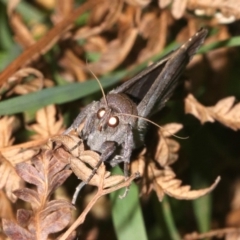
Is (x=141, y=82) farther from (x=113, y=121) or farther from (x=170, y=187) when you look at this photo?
(x=170, y=187)

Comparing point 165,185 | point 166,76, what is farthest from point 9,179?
point 166,76

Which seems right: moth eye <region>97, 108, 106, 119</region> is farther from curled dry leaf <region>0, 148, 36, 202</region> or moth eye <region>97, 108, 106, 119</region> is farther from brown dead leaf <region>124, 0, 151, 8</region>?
brown dead leaf <region>124, 0, 151, 8</region>

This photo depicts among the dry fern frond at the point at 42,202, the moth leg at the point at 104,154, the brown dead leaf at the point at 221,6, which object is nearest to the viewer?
the dry fern frond at the point at 42,202

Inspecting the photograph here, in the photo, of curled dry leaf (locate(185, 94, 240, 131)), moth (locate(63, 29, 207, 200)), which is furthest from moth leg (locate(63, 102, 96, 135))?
curled dry leaf (locate(185, 94, 240, 131))

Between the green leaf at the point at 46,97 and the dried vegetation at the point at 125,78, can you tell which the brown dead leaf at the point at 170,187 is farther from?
the green leaf at the point at 46,97

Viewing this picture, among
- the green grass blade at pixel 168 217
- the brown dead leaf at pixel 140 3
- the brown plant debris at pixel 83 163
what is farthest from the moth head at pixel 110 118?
the brown dead leaf at pixel 140 3

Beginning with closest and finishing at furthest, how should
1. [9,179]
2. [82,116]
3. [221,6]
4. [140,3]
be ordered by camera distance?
1. [9,179]
2. [82,116]
3. [221,6]
4. [140,3]

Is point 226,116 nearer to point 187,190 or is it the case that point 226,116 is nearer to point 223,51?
point 187,190
